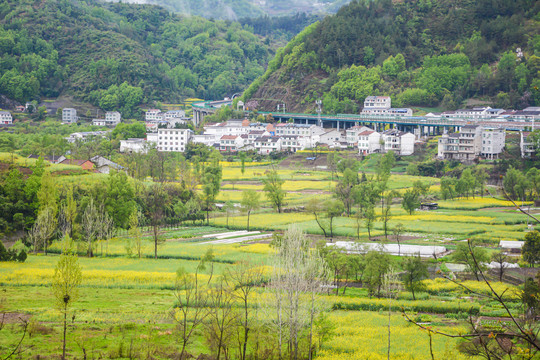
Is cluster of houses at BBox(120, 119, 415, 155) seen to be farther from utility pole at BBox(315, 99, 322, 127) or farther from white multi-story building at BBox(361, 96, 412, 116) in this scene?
white multi-story building at BBox(361, 96, 412, 116)

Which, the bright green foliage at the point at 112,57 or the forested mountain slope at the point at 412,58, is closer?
the forested mountain slope at the point at 412,58

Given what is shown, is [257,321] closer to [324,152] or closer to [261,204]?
[261,204]

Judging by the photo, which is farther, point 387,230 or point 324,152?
point 324,152

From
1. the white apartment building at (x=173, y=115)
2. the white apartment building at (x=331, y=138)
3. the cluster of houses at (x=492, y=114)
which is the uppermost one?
the white apartment building at (x=173, y=115)

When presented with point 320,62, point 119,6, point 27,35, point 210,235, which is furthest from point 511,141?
point 119,6

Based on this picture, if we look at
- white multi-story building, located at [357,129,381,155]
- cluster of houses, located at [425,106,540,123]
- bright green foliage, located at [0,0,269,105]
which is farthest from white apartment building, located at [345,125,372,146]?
bright green foliage, located at [0,0,269,105]

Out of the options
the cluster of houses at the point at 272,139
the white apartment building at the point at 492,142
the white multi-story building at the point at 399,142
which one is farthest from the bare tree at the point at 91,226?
the white multi-story building at the point at 399,142

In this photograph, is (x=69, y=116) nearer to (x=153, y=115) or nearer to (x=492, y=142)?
(x=153, y=115)

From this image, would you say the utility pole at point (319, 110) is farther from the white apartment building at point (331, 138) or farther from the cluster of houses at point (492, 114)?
the cluster of houses at point (492, 114)
